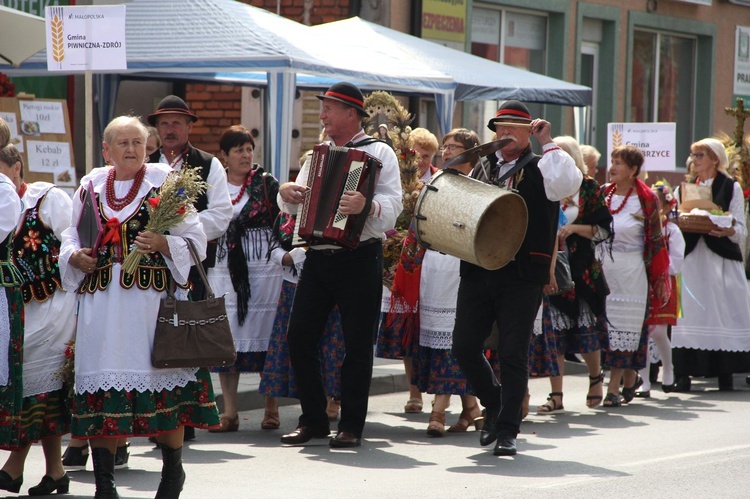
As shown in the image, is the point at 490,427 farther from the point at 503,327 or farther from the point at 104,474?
the point at 104,474

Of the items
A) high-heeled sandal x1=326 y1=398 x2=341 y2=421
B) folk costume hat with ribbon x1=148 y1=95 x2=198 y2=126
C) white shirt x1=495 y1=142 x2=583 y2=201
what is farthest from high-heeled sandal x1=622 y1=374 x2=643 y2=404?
folk costume hat with ribbon x1=148 y1=95 x2=198 y2=126

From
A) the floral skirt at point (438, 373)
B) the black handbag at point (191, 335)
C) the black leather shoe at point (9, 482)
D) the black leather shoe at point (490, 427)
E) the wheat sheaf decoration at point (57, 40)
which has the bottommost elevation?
the black leather shoe at point (9, 482)

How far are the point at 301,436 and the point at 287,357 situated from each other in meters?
0.72

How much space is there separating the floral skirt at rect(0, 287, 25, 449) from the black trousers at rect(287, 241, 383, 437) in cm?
225

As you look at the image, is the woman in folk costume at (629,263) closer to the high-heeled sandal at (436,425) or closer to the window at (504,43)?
the high-heeled sandal at (436,425)

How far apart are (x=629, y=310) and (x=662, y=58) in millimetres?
12501

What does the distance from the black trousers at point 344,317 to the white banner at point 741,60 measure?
54.6 ft

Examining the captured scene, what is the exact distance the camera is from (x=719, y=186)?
11070 mm

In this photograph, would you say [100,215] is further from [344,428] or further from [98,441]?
[344,428]

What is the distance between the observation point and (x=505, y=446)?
7.33 m

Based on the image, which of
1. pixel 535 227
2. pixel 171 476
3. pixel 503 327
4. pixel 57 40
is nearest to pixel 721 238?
pixel 535 227

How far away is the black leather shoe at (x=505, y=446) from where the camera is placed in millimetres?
7328

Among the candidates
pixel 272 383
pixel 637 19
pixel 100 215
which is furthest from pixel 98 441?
pixel 637 19

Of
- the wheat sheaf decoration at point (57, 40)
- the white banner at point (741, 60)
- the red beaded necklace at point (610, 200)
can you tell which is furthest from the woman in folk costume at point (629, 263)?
the white banner at point (741, 60)
